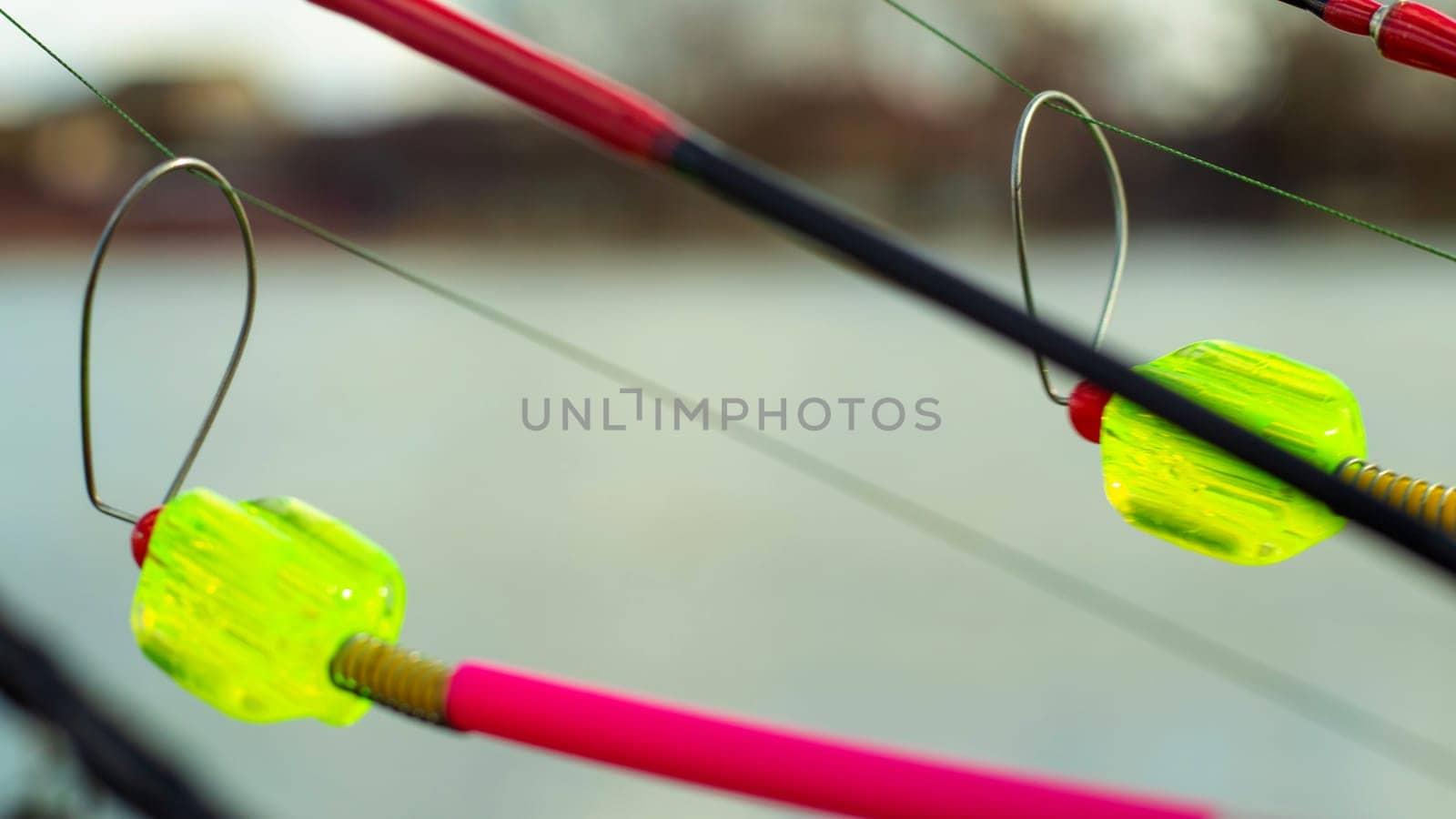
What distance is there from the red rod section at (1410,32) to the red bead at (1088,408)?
7cm

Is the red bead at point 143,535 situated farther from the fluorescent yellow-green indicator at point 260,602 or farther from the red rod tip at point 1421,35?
the red rod tip at point 1421,35

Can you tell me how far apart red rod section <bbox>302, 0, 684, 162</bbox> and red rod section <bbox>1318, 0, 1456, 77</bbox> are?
12 cm

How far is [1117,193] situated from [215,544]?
0.52ft

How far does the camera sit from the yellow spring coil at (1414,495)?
0.48 ft

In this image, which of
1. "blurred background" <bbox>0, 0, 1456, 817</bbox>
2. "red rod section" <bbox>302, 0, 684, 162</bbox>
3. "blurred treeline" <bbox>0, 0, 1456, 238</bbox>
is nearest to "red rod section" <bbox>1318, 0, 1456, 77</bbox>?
"red rod section" <bbox>302, 0, 684, 162</bbox>

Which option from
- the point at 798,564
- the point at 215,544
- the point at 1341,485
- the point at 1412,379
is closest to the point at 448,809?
the point at 798,564

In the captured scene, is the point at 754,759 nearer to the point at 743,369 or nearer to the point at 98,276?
the point at 98,276

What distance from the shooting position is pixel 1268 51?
6.23 ft

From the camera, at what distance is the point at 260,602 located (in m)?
0.20

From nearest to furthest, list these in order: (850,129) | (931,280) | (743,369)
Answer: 1. (931,280)
2. (743,369)
3. (850,129)

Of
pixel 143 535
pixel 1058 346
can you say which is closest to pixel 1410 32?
pixel 1058 346

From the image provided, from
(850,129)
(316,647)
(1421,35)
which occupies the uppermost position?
(850,129)

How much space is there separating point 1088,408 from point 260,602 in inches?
5.1

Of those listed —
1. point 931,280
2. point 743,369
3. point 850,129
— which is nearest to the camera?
point 931,280
